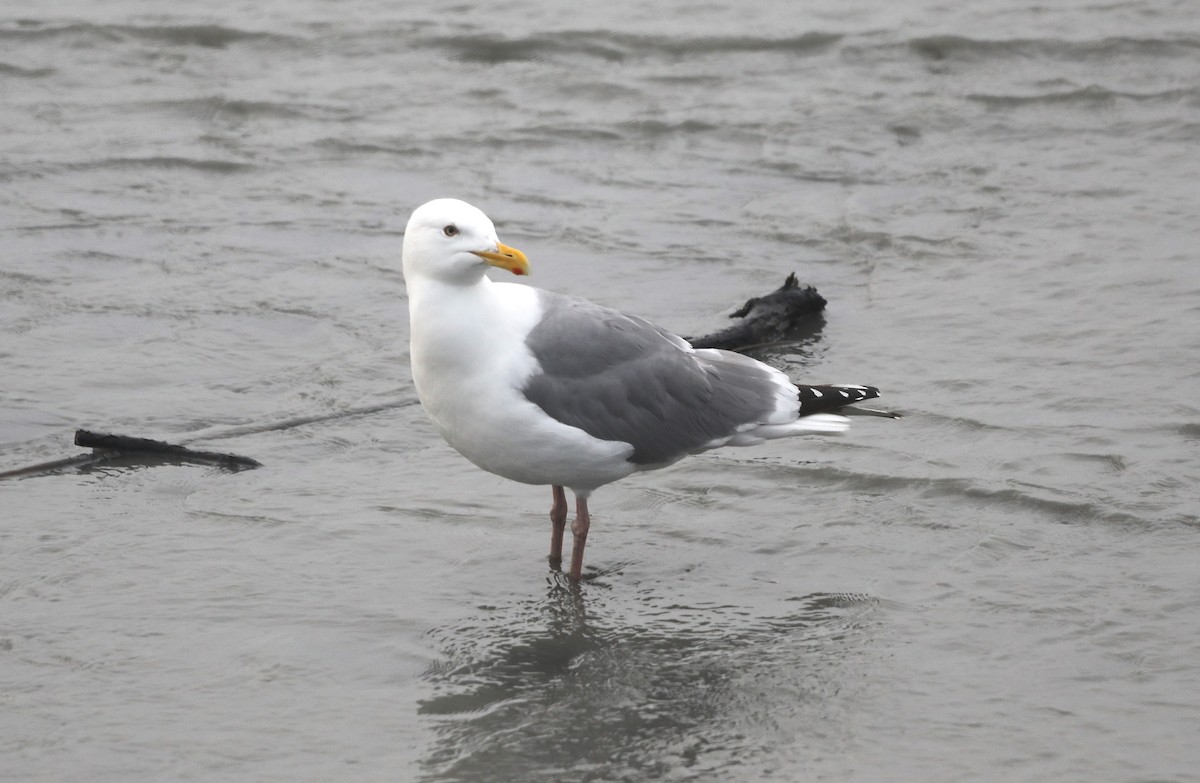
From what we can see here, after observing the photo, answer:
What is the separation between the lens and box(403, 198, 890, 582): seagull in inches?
218

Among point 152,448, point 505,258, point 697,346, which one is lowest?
point 152,448

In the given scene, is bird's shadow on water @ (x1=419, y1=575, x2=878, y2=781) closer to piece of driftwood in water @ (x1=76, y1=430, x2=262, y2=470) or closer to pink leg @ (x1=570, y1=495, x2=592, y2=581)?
pink leg @ (x1=570, y1=495, x2=592, y2=581)

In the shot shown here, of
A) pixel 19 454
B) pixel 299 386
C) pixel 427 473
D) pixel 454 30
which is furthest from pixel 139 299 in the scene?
pixel 454 30

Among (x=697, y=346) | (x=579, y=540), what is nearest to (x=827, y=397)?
(x=579, y=540)

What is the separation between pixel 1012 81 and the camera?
13.2 metres

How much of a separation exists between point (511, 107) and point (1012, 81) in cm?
416

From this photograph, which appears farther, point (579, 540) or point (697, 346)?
point (697, 346)

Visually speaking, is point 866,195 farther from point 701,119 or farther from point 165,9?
point 165,9

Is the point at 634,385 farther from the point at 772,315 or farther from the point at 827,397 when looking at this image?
the point at 772,315

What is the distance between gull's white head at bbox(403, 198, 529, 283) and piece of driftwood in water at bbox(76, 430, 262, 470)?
1.57 m

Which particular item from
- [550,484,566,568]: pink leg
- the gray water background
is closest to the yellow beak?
[550,484,566,568]: pink leg

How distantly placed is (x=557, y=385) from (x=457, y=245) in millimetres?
623

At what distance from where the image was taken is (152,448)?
655cm

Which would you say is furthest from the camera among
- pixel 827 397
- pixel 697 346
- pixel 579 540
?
pixel 697 346
